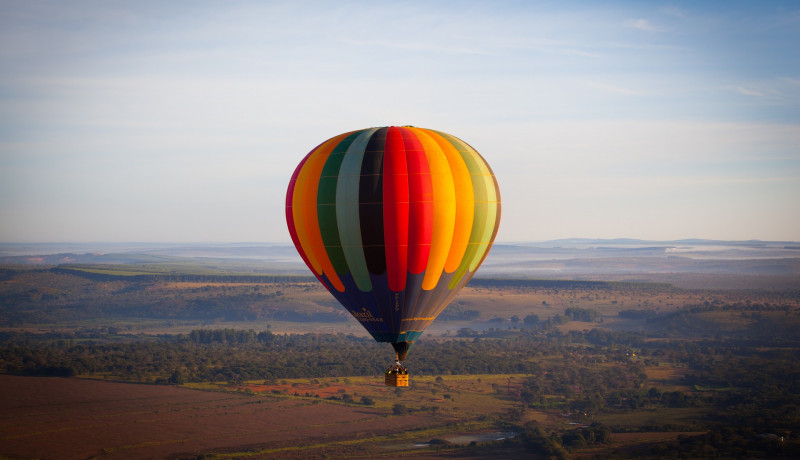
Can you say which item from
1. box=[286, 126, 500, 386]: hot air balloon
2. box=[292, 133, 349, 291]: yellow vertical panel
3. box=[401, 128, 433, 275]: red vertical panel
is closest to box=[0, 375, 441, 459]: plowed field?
box=[292, 133, 349, 291]: yellow vertical panel

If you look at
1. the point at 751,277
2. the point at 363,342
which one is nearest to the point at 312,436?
the point at 363,342

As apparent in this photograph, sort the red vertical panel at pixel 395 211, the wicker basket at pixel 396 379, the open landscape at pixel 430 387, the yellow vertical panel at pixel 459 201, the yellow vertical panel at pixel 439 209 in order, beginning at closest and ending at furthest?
the wicker basket at pixel 396 379 → the red vertical panel at pixel 395 211 → the yellow vertical panel at pixel 439 209 → the yellow vertical panel at pixel 459 201 → the open landscape at pixel 430 387

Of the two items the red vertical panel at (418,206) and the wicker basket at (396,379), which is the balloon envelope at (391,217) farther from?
the wicker basket at (396,379)

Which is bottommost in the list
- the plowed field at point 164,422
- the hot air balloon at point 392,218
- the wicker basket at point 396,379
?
the plowed field at point 164,422

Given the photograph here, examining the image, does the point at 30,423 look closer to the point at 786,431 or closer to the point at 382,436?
the point at 382,436

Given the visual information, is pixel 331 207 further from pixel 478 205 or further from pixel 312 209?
pixel 478 205

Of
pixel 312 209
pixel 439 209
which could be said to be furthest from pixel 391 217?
pixel 312 209

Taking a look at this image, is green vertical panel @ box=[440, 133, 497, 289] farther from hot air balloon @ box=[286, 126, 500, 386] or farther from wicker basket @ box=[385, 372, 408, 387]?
wicker basket @ box=[385, 372, 408, 387]

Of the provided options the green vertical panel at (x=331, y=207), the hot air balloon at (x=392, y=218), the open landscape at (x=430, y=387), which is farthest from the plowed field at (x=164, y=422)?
the green vertical panel at (x=331, y=207)
